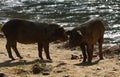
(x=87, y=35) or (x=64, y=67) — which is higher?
(x=87, y=35)

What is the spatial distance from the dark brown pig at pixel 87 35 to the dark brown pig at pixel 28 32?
853mm

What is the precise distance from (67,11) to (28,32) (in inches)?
616

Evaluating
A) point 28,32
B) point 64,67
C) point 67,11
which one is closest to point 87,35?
point 64,67

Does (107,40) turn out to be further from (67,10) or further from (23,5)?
(23,5)

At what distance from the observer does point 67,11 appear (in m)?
29.4

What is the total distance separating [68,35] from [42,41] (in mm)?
928

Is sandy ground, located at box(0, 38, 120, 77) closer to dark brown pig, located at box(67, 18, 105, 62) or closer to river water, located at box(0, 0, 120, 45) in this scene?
dark brown pig, located at box(67, 18, 105, 62)

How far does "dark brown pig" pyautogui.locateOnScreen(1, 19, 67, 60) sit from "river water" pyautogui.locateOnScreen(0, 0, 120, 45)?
226 inches

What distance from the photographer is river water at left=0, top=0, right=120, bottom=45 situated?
2386 cm

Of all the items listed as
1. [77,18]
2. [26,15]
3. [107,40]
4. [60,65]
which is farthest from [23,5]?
[60,65]

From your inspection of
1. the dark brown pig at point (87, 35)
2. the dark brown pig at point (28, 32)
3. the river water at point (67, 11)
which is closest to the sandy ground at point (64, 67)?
the dark brown pig at point (87, 35)

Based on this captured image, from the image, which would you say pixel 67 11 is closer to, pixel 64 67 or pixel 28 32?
pixel 28 32

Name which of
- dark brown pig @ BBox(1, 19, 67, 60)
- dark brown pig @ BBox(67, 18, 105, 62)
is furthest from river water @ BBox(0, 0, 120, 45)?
dark brown pig @ BBox(1, 19, 67, 60)

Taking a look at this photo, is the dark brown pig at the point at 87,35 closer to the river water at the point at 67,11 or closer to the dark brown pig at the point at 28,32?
the dark brown pig at the point at 28,32
